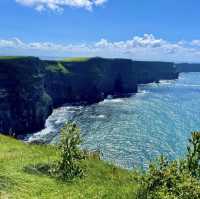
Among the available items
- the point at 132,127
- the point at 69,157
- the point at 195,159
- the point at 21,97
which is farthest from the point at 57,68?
the point at 195,159

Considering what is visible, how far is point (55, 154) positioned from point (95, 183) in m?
8.06

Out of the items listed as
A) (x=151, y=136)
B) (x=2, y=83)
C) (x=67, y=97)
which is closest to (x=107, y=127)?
(x=151, y=136)

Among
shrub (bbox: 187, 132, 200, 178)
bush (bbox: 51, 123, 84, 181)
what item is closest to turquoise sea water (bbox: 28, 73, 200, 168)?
bush (bbox: 51, 123, 84, 181)

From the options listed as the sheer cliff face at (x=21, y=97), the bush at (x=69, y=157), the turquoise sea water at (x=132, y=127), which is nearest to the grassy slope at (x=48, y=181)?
the bush at (x=69, y=157)

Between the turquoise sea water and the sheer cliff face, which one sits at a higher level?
the sheer cliff face

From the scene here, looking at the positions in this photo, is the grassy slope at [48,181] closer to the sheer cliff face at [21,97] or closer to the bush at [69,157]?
the bush at [69,157]

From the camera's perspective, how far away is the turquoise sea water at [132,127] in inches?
3679

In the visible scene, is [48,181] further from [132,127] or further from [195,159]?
[132,127]

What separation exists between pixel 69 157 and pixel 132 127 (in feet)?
308

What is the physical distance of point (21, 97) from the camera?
12962 cm

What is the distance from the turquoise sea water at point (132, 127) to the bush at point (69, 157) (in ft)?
163

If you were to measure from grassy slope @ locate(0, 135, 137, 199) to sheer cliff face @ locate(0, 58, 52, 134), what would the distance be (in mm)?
83074

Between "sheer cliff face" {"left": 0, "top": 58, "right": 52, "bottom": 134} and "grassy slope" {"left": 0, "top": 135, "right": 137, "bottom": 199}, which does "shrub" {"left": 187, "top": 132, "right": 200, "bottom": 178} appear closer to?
"grassy slope" {"left": 0, "top": 135, "right": 137, "bottom": 199}

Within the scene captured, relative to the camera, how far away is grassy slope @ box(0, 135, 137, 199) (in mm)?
25328
